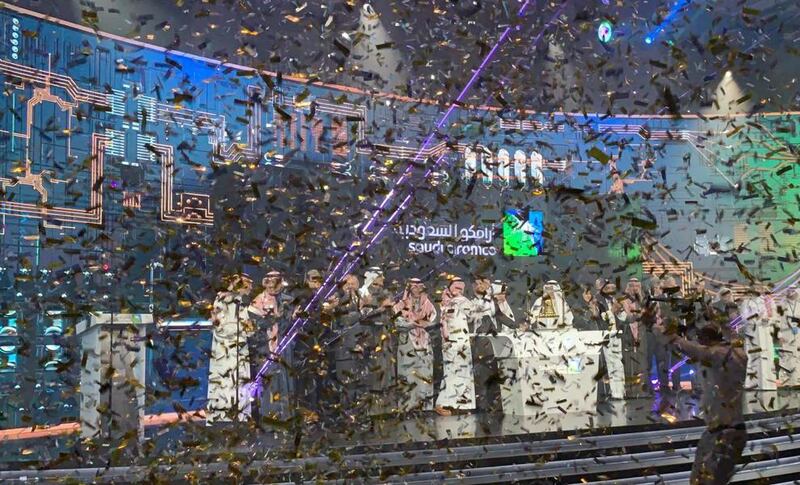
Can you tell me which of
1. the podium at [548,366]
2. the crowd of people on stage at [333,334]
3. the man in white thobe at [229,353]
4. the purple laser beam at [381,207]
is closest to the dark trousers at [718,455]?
the crowd of people on stage at [333,334]

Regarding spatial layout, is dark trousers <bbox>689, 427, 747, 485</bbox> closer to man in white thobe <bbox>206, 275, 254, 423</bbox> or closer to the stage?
the stage

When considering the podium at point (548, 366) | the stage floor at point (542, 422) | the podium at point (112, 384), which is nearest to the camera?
the podium at point (112, 384)

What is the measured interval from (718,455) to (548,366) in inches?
98.7

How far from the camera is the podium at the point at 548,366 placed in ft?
14.9

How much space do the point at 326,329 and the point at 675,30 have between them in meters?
1.39

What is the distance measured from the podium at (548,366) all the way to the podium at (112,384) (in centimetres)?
250

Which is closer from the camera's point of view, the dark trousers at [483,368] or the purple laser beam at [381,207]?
the purple laser beam at [381,207]

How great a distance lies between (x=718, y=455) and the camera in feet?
7.66

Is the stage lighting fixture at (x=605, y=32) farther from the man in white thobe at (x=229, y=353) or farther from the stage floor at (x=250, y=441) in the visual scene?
the man in white thobe at (x=229, y=353)

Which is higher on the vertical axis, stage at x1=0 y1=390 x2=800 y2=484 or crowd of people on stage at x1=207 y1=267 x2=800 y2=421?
crowd of people on stage at x1=207 y1=267 x2=800 y2=421

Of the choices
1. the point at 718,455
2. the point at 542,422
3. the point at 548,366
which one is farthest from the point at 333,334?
the point at 548,366

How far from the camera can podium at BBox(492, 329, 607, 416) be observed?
4.54 metres

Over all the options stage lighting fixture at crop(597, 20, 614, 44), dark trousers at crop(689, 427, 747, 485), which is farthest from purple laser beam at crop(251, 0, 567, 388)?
dark trousers at crop(689, 427, 747, 485)

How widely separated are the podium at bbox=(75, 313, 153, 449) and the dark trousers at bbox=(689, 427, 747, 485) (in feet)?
6.15
